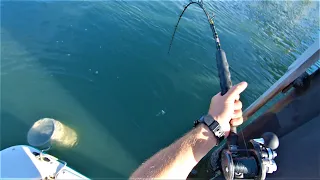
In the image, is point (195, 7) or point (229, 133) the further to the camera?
point (195, 7)

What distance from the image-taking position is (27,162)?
3945 millimetres

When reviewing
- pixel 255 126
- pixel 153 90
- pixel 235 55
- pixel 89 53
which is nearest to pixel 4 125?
pixel 89 53

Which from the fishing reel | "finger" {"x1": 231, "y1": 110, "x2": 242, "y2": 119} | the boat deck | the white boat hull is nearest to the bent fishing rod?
the fishing reel

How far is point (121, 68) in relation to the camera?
7.27 meters

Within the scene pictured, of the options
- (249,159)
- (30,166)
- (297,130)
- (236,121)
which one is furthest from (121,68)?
(249,159)

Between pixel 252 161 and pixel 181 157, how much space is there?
551 millimetres

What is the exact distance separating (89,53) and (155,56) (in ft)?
6.46

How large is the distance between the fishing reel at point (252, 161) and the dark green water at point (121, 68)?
12.0ft

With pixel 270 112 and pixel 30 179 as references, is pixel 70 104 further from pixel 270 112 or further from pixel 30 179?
pixel 270 112

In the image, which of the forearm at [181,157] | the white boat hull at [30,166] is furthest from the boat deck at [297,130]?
the white boat hull at [30,166]

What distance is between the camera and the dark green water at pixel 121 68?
5805mm

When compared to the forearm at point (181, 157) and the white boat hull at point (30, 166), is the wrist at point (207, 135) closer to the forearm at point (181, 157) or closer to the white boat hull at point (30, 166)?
the forearm at point (181, 157)

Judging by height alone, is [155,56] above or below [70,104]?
above

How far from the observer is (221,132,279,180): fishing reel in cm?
192
